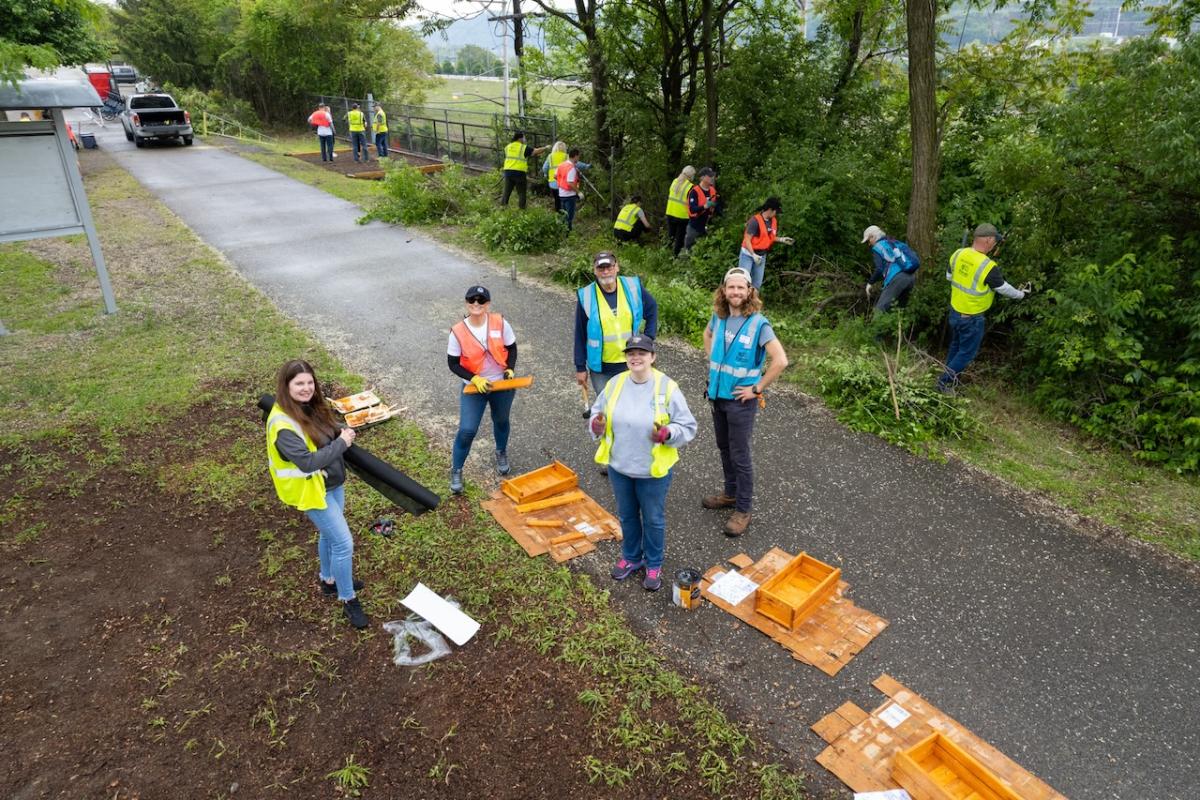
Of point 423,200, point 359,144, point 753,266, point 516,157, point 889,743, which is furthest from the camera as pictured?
Answer: point 359,144

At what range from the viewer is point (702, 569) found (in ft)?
16.4

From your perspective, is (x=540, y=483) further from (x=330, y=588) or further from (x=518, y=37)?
(x=518, y=37)

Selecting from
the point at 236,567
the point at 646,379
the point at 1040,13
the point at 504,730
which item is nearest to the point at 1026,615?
the point at 646,379

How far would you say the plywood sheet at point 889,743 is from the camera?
347cm

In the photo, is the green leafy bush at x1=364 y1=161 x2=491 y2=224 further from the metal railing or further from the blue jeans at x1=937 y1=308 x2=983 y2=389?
the metal railing

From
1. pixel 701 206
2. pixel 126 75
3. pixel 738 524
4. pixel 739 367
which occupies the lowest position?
pixel 738 524

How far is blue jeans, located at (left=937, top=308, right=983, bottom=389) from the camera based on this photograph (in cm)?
704

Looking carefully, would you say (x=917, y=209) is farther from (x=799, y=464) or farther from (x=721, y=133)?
(x=721, y=133)

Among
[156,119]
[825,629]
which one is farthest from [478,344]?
[156,119]

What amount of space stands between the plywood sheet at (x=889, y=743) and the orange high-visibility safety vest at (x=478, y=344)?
3.27 metres

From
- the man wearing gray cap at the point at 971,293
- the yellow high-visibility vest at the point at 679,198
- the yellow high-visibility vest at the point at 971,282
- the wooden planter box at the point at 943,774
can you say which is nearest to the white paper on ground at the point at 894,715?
the wooden planter box at the point at 943,774

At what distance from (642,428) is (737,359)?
1076 mm

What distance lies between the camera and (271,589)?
191 inches

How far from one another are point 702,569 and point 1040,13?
911 cm
